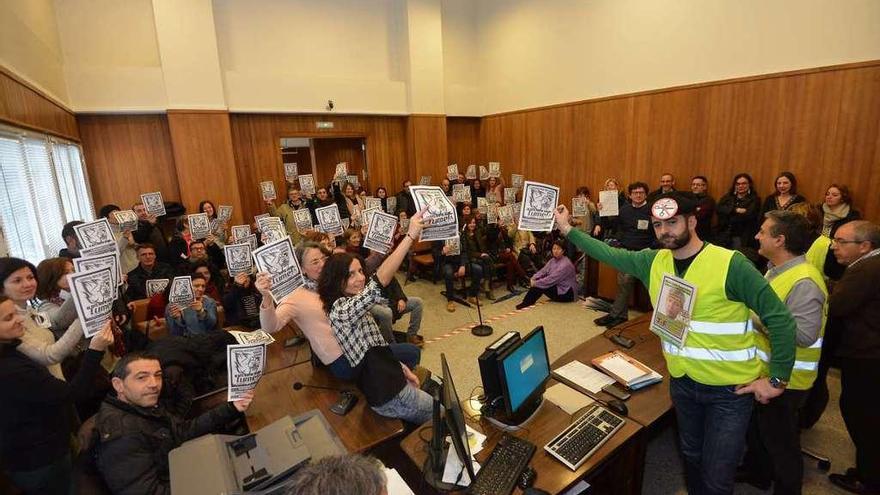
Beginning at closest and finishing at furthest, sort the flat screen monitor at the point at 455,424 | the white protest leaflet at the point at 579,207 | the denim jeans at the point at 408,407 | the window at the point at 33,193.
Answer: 1. the flat screen monitor at the point at 455,424
2. the denim jeans at the point at 408,407
3. the window at the point at 33,193
4. the white protest leaflet at the point at 579,207

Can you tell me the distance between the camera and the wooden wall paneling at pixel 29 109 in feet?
9.09

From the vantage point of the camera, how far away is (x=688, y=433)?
195 cm

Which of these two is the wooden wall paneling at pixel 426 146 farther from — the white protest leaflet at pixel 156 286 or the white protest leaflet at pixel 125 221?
the white protest leaflet at pixel 156 286

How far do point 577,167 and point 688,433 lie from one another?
6035 millimetres

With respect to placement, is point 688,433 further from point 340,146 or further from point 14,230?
point 340,146

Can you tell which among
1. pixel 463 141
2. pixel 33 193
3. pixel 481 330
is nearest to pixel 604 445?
pixel 481 330

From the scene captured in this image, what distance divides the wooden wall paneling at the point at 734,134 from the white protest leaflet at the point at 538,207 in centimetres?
432

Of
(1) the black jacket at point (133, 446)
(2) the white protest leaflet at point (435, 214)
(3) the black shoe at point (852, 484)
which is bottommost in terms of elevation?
(3) the black shoe at point (852, 484)

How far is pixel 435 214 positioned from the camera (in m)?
2.38

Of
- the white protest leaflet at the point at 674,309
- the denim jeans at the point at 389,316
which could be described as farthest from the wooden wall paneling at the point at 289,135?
the white protest leaflet at the point at 674,309

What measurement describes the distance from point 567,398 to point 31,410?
2.48 metres

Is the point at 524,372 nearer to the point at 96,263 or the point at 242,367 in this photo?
the point at 242,367

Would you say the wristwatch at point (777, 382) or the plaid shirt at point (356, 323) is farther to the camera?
the plaid shirt at point (356, 323)

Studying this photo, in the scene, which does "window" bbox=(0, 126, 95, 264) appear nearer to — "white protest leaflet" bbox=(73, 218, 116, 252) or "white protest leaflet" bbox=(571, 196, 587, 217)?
"white protest leaflet" bbox=(73, 218, 116, 252)
